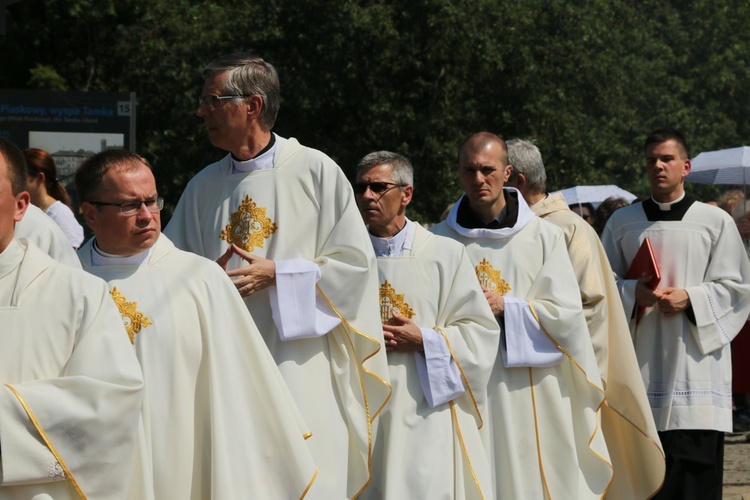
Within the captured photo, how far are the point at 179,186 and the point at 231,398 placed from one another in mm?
17427

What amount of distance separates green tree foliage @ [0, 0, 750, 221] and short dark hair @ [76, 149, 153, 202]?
1476 centimetres

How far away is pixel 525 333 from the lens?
615cm

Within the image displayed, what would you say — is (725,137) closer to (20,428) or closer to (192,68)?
(192,68)

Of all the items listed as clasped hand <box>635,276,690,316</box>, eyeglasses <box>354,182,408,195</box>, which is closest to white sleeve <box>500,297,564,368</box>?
eyeglasses <box>354,182,408,195</box>

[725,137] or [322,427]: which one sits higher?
[725,137]

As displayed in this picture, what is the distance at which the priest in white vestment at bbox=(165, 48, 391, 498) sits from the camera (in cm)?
526

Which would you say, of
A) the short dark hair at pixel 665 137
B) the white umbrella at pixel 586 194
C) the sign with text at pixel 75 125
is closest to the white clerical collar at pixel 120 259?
Result: the short dark hair at pixel 665 137

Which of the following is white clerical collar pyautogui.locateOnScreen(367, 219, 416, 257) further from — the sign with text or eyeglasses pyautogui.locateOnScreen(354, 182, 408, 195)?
the sign with text

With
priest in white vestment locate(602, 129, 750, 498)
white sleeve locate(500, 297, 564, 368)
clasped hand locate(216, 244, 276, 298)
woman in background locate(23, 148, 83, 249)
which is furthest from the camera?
priest in white vestment locate(602, 129, 750, 498)

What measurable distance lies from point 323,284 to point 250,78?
0.93m

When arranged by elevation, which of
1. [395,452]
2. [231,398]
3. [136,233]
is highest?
[136,233]

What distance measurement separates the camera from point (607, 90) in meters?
21.4

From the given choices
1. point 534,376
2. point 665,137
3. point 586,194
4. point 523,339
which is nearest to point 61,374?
point 523,339

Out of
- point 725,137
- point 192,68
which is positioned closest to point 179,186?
point 192,68
